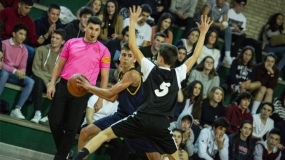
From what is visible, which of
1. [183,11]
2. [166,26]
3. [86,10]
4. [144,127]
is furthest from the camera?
[183,11]

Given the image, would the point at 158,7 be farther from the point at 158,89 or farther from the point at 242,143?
the point at 158,89

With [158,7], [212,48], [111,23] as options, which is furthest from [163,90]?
[158,7]

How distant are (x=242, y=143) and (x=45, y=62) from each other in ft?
10.3

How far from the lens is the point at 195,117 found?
8438 mm

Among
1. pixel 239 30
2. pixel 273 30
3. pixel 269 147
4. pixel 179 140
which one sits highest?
pixel 273 30

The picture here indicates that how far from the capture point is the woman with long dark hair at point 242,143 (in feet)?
26.8

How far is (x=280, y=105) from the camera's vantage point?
9.70m

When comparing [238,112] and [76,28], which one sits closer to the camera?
[76,28]

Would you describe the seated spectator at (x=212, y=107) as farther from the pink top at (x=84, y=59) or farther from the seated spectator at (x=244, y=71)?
the pink top at (x=84, y=59)

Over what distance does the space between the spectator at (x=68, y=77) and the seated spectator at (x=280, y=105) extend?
445 centimetres

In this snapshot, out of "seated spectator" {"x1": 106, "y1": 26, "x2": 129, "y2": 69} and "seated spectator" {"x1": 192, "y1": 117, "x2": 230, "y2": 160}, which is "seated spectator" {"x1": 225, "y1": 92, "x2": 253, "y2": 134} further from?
"seated spectator" {"x1": 106, "y1": 26, "x2": 129, "y2": 69}

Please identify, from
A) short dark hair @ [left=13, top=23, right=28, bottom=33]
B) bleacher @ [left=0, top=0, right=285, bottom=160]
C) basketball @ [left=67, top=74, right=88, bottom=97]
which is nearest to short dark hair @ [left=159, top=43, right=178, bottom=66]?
basketball @ [left=67, top=74, right=88, bottom=97]

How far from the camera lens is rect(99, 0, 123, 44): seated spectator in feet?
29.6

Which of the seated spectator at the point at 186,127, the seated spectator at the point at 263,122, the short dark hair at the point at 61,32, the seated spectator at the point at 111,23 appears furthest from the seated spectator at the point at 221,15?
the short dark hair at the point at 61,32
